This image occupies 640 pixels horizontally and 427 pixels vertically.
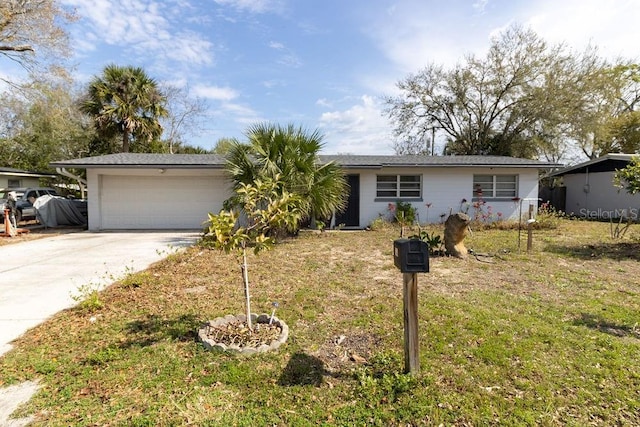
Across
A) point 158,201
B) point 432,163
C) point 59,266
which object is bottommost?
point 59,266

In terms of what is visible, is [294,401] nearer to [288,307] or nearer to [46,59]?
[288,307]

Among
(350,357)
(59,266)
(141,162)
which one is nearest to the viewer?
(350,357)

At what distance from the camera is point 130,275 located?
18.3 ft

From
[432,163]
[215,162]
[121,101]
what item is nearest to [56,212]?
[121,101]

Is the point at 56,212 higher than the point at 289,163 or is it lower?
lower

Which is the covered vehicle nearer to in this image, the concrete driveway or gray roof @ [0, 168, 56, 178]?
gray roof @ [0, 168, 56, 178]

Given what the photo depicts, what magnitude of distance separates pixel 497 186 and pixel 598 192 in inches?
272

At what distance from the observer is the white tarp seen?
42.1 ft

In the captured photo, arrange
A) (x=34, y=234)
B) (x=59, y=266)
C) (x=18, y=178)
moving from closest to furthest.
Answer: (x=59, y=266), (x=34, y=234), (x=18, y=178)

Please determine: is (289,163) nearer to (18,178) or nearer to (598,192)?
(598,192)

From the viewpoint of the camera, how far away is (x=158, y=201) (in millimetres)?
12578

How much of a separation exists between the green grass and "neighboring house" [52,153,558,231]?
7.38 m

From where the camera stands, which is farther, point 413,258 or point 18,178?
point 18,178

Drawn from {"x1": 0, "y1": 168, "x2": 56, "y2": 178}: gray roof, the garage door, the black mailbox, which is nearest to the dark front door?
the garage door
